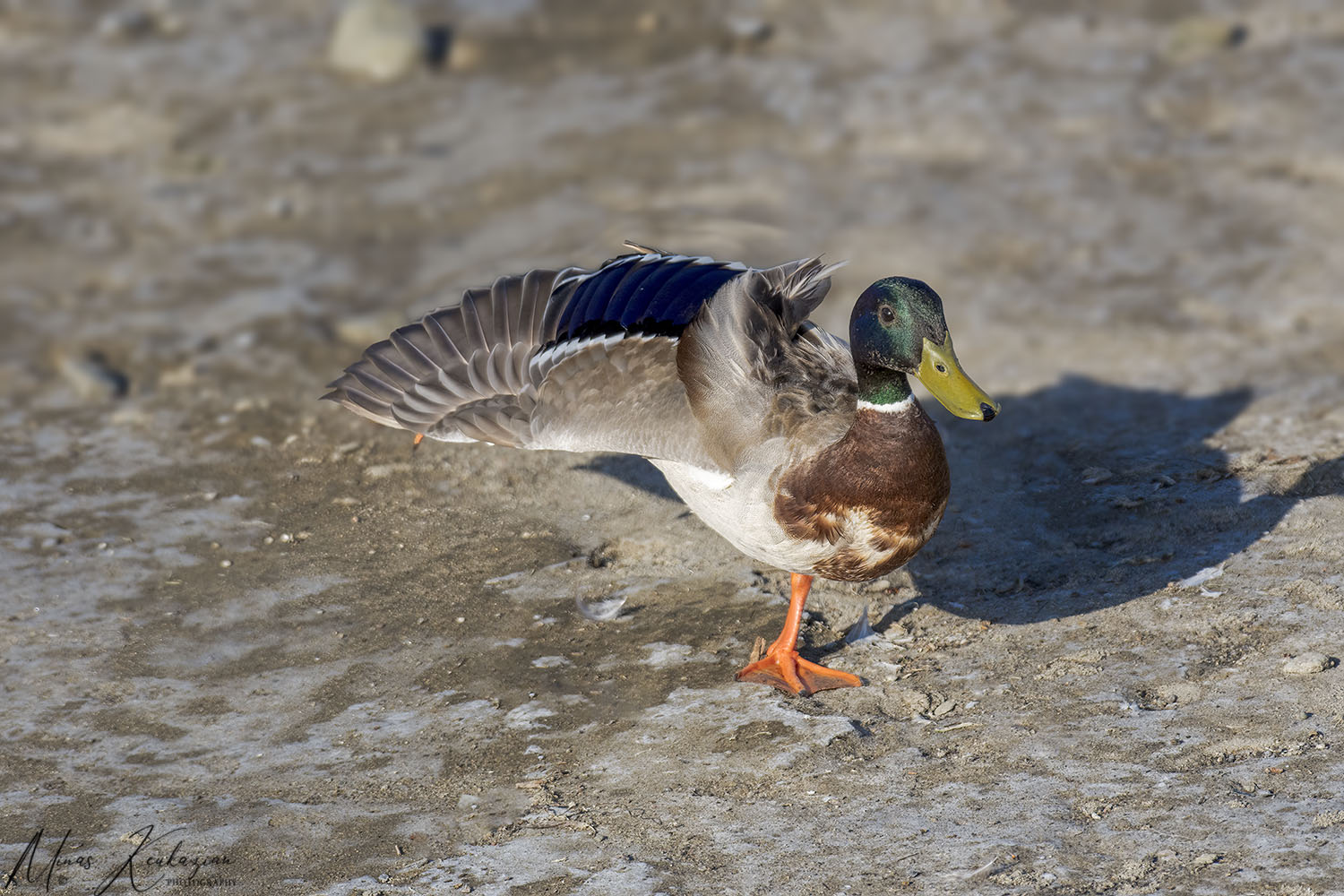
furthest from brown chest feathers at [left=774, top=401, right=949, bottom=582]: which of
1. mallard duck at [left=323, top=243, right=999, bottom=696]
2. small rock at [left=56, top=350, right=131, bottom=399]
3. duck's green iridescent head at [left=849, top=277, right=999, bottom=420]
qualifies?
small rock at [left=56, top=350, right=131, bottom=399]

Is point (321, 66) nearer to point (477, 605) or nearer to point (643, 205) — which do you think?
point (643, 205)

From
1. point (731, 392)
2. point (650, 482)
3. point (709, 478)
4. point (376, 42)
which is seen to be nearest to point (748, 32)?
point (376, 42)

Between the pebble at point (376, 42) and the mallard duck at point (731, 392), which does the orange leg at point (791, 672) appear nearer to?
the mallard duck at point (731, 392)

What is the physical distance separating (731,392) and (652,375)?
0.39 m

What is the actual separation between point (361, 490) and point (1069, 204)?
16.0 feet

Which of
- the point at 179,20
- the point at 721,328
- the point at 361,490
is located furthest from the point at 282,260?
the point at 721,328

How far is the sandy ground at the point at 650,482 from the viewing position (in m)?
4.09

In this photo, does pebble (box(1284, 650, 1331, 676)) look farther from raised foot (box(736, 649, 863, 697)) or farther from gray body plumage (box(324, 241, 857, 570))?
gray body plumage (box(324, 241, 857, 570))

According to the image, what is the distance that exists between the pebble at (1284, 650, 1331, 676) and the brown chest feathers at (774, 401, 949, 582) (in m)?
1.23

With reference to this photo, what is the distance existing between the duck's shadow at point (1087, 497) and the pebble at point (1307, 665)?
2.26ft

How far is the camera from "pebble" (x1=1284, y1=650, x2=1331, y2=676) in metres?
4.40

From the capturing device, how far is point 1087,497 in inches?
234

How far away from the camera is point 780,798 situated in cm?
416

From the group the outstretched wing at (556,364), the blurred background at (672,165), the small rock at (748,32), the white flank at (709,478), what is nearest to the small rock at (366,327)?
Result: the blurred background at (672,165)
